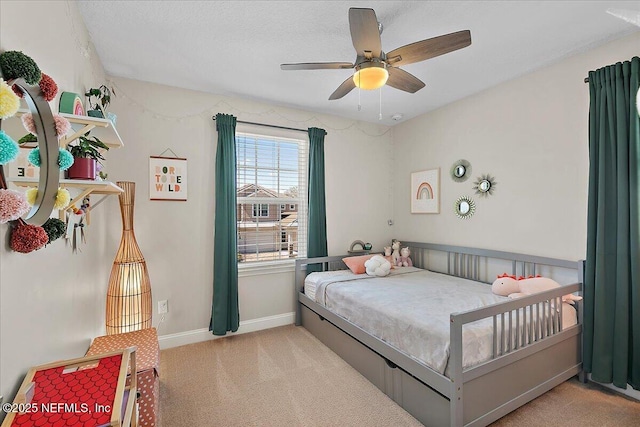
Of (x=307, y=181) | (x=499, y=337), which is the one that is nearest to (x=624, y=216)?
(x=499, y=337)

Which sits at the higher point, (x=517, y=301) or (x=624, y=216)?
(x=624, y=216)

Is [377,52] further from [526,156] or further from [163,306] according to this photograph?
[163,306]

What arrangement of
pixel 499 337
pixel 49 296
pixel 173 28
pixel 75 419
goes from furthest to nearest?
pixel 173 28
pixel 499 337
pixel 49 296
pixel 75 419

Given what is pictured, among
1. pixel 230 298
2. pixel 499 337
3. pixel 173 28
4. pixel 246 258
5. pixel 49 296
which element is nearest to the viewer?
pixel 49 296

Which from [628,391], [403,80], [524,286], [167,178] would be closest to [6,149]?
[403,80]

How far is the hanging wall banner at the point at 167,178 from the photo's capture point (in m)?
2.80

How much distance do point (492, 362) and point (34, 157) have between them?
2.31 m

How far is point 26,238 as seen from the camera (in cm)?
91

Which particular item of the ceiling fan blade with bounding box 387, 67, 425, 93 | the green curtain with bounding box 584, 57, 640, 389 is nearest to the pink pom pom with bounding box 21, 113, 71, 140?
the ceiling fan blade with bounding box 387, 67, 425, 93

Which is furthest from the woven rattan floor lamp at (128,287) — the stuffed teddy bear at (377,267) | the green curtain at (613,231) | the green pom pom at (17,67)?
the green curtain at (613,231)

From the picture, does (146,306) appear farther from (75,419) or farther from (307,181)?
(307,181)

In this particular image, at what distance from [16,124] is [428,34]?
88.7 inches

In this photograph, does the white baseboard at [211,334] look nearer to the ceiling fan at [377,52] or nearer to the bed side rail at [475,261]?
the bed side rail at [475,261]

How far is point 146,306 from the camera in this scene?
236 cm
